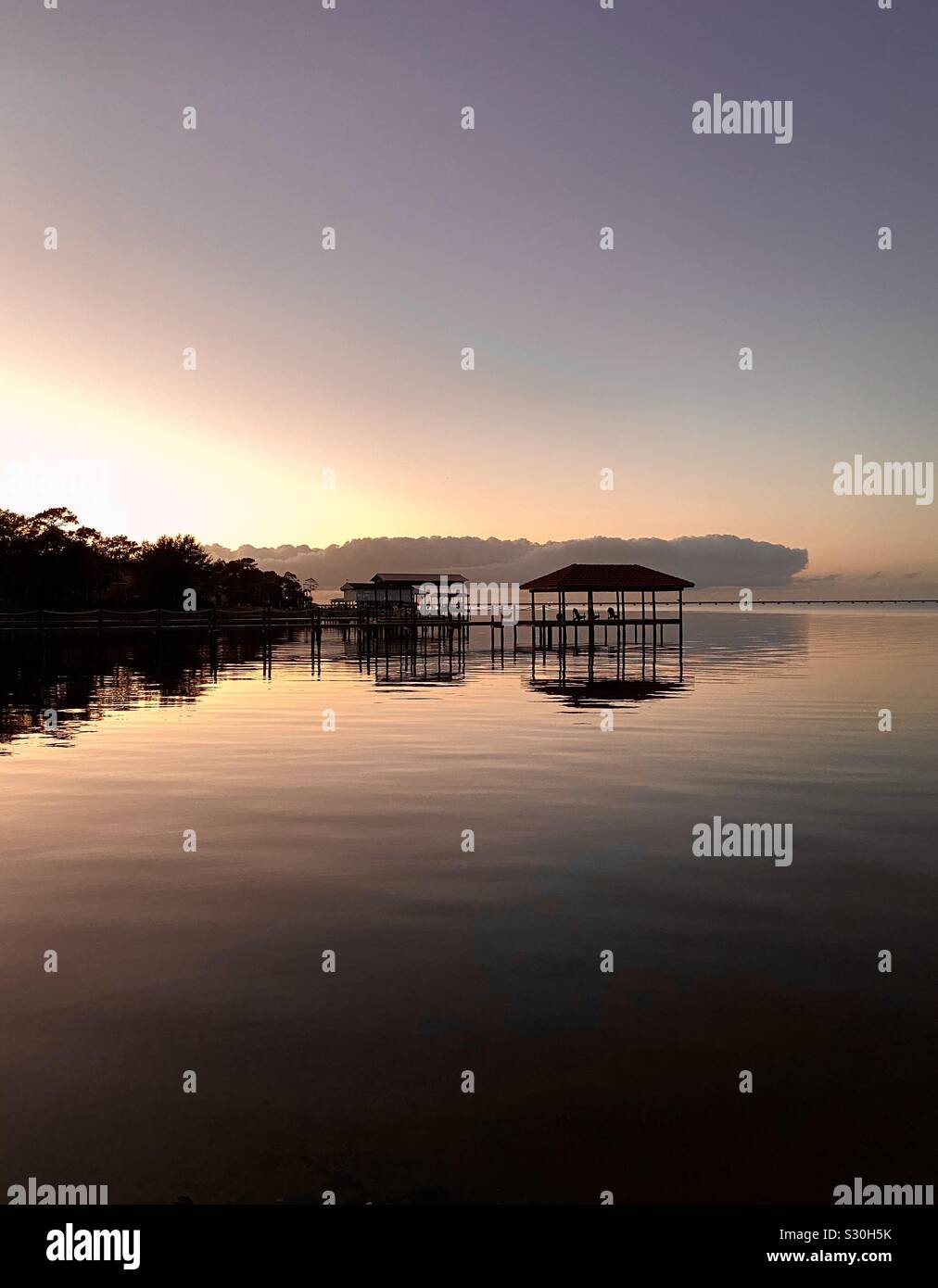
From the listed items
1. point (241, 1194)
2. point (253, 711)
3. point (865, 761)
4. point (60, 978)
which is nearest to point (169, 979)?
point (60, 978)

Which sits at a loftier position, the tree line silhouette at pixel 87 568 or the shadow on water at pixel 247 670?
the tree line silhouette at pixel 87 568

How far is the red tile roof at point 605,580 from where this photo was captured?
55.5 meters

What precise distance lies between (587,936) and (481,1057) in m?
2.31

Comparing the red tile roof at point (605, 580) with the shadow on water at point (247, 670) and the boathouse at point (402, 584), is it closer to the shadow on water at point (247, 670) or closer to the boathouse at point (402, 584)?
the shadow on water at point (247, 670)

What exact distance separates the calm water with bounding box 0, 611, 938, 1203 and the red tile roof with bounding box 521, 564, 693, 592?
128ft

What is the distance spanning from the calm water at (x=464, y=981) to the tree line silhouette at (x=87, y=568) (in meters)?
61.4

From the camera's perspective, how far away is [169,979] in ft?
22.4

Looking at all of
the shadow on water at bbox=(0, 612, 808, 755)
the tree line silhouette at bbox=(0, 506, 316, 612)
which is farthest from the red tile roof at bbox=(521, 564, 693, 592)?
the tree line silhouette at bbox=(0, 506, 316, 612)

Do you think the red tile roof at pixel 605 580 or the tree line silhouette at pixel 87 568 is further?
the tree line silhouette at pixel 87 568

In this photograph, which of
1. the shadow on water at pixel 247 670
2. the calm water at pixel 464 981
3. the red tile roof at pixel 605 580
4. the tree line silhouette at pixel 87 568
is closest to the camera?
the calm water at pixel 464 981

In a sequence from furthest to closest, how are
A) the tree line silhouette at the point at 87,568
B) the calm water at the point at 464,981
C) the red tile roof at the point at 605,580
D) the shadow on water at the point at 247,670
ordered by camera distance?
the tree line silhouette at the point at 87,568 < the red tile roof at the point at 605,580 < the shadow on water at the point at 247,670 < the calm water at the point at 464,981

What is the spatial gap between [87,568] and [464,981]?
3235 inches

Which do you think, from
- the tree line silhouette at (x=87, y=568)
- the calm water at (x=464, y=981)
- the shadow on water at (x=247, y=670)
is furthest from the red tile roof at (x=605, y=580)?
the calm water at (x=464, y=981)

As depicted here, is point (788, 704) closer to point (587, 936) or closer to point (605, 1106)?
point (587, 936)
